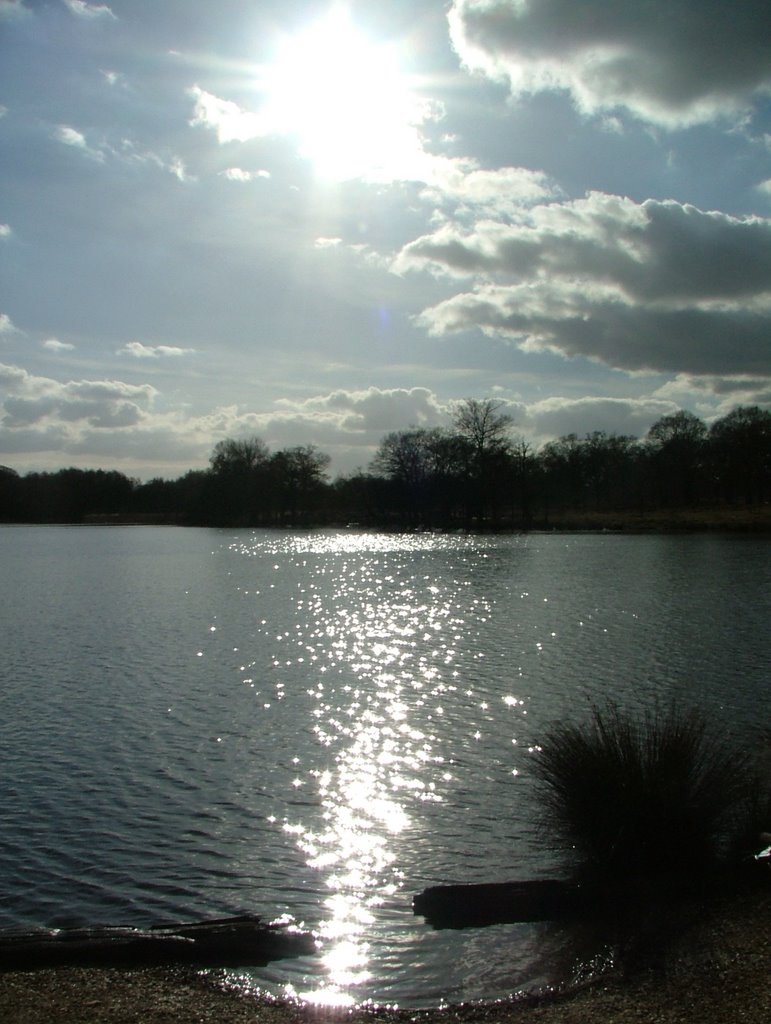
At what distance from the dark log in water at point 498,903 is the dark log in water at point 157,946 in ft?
4.02

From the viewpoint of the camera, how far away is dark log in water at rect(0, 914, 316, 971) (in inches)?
279

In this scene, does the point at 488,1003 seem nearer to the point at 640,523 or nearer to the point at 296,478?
the point at 640,523

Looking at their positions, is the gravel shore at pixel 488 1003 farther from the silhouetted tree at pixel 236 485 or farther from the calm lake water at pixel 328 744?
the silhouetted tree at pixel 236 485

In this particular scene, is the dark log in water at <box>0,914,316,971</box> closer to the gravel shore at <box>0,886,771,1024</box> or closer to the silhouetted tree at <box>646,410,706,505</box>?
the gravel shore at <box>0,886,771,1024</box>

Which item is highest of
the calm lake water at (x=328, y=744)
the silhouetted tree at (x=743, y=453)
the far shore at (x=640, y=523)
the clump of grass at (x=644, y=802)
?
the silhouetted tree at (x=743, y=453)

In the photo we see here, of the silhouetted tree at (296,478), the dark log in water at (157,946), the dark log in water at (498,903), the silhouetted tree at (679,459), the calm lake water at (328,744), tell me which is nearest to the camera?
the dark log in water at (157,946)

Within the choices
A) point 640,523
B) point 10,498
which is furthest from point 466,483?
point 10,498

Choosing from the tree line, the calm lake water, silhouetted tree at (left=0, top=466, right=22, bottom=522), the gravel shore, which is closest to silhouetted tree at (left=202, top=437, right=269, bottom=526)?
the tree line

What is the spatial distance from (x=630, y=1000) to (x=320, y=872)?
13.4ft

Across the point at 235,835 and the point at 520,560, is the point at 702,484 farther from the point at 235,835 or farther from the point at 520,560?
the point at 235,835

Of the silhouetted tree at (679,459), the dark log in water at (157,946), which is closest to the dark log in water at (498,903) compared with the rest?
the dark log in water at (157,946)

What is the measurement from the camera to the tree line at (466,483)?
96500 millimetres

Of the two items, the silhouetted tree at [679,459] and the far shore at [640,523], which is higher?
the silhouetted tree at [679,459]

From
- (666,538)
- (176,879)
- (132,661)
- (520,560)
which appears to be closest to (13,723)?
(132,661)
